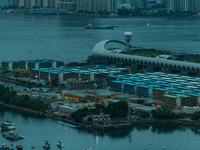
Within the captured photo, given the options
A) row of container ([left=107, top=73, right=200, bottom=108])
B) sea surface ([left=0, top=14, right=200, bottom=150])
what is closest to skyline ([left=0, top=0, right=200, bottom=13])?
sea surface ([left=0, top=14, right=200, bottom=150])

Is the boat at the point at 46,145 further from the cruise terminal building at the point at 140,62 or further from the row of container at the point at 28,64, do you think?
the row of container at the point at 28,64

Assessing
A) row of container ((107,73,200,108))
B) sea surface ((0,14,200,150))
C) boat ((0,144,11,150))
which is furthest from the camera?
row of container ((107,73,200,108))

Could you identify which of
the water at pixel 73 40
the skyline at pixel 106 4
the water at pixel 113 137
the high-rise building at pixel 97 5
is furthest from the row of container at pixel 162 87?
the high-rise building at pixel 97 5

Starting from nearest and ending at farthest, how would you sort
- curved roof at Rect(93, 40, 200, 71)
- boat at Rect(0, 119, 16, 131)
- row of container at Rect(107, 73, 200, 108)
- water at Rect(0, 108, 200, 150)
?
water at Rect(0, 108, 200, 150), boat at Rect(0, 119, 16, 131), row of container at Rect(107, 73, 200, 108), curved roof at Rect(93, 40, 200, 71)

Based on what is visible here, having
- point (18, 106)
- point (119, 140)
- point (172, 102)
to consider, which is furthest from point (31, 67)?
point (119, 140)

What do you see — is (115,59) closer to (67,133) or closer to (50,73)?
(50,73)

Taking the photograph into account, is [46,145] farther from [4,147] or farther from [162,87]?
[162,87]

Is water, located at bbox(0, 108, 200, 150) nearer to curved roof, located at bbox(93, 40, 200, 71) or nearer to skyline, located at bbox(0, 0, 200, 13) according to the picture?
curved roof, located at bbox(93, 40, 200, 71)
